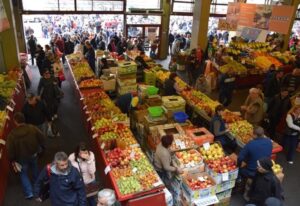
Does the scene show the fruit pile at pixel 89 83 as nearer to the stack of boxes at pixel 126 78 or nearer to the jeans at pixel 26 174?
the stack of boxes at pixel 126 78

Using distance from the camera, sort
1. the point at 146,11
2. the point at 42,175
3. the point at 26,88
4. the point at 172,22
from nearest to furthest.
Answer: the point at 42,175 → the point at 26,88 → the point at 146,11 → the point at 172,22

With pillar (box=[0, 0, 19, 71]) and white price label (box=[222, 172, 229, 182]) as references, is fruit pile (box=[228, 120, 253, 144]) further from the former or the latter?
pillar (box=[0, 0, 19, 71])

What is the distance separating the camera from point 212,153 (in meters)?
5.39

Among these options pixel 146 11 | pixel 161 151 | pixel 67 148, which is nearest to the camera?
pixel 161 151

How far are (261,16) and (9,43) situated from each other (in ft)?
30.5

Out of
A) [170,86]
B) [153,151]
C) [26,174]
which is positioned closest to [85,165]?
[26,174]

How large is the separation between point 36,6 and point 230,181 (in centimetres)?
1299

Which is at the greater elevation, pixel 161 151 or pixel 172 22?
pixel 172 22

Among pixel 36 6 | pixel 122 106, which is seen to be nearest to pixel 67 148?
pixel 122 106

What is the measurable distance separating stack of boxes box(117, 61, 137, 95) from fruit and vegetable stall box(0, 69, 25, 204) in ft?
10.6

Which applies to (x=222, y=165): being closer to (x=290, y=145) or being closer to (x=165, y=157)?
(x=165, y=157)

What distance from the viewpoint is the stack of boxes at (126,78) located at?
970cm

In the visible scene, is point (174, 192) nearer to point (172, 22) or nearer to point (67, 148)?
point (67, 148)

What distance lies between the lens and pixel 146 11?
1609cm
